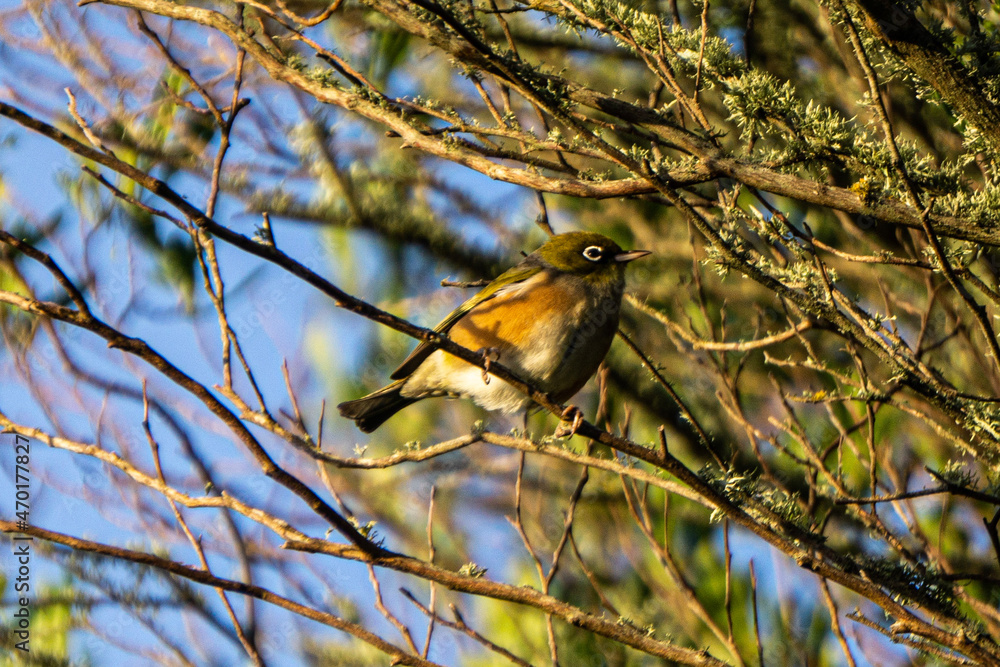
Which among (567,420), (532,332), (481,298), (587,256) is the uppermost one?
(587,256)

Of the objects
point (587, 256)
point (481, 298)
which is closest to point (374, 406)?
point (481, 298)

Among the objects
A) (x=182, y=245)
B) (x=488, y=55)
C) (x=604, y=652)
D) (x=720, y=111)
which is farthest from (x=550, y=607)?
(x=720, y=111)

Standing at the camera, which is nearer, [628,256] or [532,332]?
[532,332]

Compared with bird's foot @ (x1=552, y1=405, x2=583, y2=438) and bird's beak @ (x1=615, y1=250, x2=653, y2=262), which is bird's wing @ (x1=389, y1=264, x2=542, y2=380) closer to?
bird's beak @ (x1=615, y1=250, x2=653, y2=262)

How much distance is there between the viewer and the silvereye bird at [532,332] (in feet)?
17.6

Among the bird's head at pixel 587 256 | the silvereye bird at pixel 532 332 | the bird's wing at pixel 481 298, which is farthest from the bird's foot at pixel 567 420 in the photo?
the bird's head at pixel 587 256

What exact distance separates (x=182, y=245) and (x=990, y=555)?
569cm

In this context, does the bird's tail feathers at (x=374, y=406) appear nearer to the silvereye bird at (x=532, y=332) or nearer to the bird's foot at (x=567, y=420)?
the silvereye bird at (x=532, y=332)

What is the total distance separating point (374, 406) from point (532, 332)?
51.3 inches

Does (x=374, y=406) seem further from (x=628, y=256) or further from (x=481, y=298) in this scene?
(x=628, y=256)

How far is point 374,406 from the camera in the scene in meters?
6.04

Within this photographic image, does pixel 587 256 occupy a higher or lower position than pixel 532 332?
higher

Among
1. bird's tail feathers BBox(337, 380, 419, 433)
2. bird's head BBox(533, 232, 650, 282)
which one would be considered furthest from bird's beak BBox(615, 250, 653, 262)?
bird's tail feathers BBox(337, 380, 419, 433)

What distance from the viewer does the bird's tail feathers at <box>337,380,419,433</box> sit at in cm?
591
